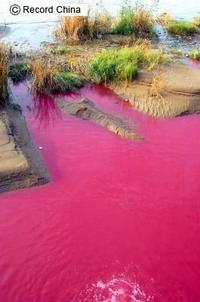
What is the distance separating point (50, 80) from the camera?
702 cm

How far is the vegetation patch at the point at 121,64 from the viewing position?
23.8 feet

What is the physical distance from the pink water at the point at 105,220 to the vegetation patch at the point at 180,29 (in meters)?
4.99

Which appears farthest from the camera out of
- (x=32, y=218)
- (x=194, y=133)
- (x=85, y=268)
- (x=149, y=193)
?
(x=194, y=133)

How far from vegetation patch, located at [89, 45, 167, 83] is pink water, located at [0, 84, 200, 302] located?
1.32 meters

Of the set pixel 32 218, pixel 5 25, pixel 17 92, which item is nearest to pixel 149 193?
pixel 32 218

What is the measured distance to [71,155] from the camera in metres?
5.48

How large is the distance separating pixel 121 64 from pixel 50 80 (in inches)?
47.0

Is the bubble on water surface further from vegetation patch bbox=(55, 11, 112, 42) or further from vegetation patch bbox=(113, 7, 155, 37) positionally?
vegetation patch bbox=(113, 7, 155, 37)

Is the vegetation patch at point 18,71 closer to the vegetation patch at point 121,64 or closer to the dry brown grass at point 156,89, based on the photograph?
the vegetation patch at point 121,64

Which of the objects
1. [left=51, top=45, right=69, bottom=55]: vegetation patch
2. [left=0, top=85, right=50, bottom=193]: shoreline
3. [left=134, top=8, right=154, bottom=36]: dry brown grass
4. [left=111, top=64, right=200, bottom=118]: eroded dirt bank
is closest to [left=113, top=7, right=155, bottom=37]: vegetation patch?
[left=134, top=8, right=154, bottom=36]: dry brown grass

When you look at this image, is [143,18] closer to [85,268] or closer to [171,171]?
[171,171]

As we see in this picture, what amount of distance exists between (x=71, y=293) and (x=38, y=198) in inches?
52.2

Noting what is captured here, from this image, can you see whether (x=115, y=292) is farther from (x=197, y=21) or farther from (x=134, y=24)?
(x=197, y=21)

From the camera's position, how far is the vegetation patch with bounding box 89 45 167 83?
7250 mm
